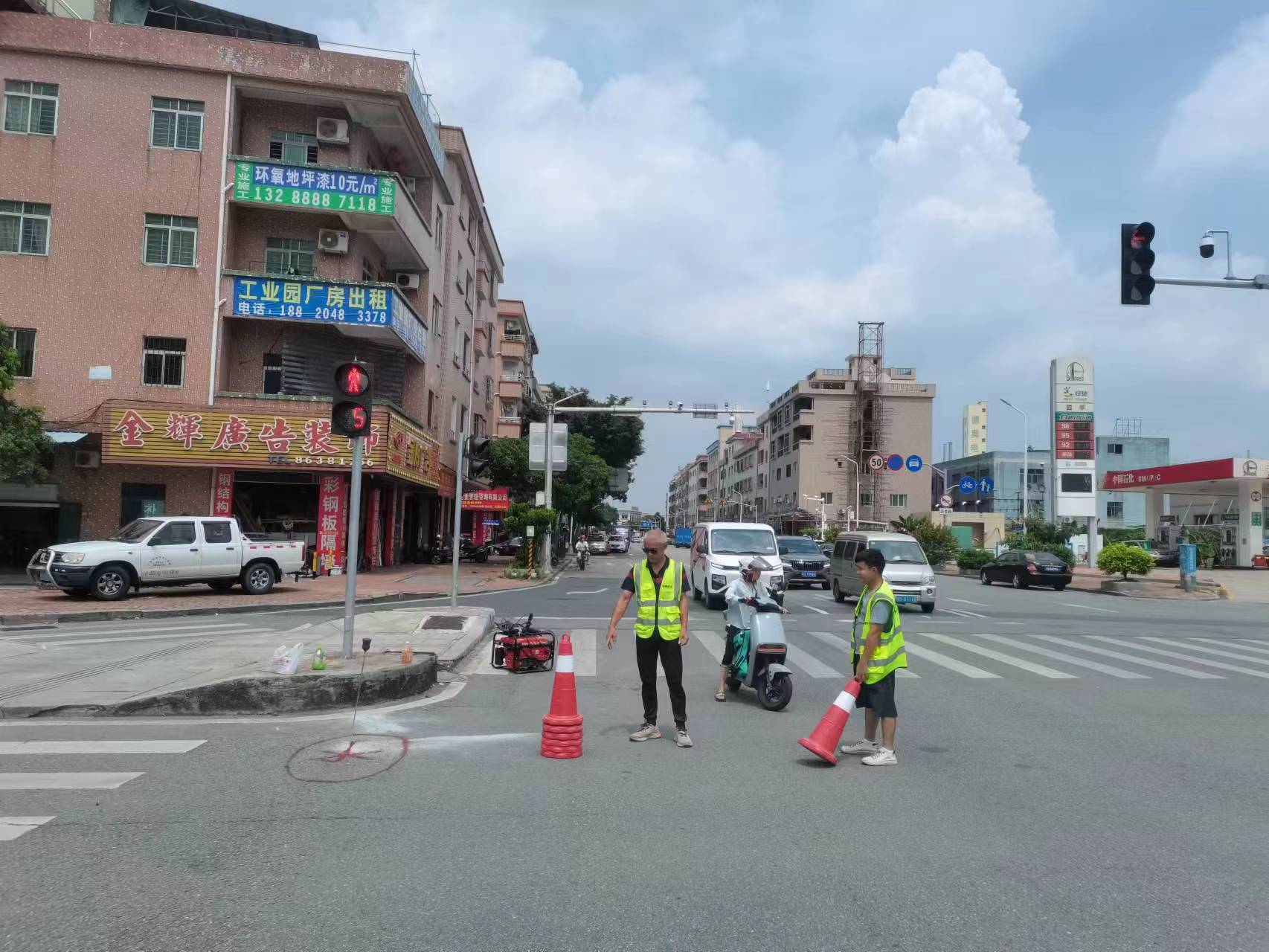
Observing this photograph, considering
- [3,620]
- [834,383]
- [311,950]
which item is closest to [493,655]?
[311,950]

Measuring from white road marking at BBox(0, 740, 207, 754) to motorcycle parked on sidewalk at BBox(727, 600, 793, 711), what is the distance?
5047 millimetres

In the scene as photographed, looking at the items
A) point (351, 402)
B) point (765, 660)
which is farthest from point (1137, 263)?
point (351, 402)

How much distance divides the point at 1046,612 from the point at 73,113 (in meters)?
28.7

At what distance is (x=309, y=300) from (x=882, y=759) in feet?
76.7

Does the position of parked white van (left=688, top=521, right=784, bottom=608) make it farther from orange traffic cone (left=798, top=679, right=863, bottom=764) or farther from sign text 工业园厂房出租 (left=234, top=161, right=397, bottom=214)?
sign text 工业园厂房出租 (left=234, top=161, right=397, bottom=214)

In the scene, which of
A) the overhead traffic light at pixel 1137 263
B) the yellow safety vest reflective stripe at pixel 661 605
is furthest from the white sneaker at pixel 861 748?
the overhead traffic light at pixel 1137 263

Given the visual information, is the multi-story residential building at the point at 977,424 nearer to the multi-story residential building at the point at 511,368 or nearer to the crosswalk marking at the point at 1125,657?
the multi-story residential building at the point at 511,368

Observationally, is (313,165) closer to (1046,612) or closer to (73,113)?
(73,113)

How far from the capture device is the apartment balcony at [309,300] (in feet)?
85.5

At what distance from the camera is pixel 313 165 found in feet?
86.3

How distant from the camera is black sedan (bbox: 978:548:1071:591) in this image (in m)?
33.3

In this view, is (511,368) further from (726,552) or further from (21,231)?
(726,552)

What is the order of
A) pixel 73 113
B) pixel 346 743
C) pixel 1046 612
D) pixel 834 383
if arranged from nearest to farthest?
pixel 346 743, pixel 1046 612, pixel 73 113, pixel 834 383

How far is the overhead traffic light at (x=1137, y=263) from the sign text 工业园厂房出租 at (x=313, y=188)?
19.7 meters
